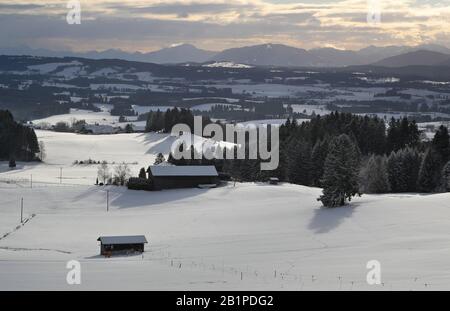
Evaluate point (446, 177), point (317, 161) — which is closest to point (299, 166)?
point (317, 161)

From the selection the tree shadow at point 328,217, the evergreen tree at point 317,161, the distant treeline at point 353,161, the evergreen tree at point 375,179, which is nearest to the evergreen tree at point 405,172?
the distant treeline at point 353,161

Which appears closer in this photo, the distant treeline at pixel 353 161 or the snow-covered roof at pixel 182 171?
the distant treeline at pixel 353 161

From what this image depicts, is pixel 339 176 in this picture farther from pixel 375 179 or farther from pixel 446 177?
pixel 446 177

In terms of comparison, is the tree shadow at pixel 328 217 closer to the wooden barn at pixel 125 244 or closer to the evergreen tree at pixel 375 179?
the wooden barn at pixel 125 244

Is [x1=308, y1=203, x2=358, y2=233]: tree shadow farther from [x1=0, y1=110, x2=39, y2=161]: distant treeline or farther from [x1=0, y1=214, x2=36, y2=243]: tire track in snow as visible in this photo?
[x1=0, y1=110, x2=39, y2=161]: distant treeline
